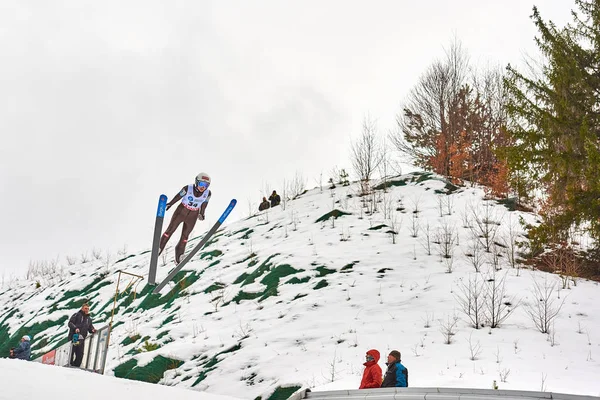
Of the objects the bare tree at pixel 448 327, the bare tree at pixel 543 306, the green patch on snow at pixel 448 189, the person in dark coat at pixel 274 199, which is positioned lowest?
the bare tree at pixel 448 327

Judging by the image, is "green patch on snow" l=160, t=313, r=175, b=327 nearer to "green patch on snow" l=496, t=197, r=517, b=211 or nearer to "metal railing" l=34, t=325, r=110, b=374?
"metal railing" l=34, t=325, r=110, b=374

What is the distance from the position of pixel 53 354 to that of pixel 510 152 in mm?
11285

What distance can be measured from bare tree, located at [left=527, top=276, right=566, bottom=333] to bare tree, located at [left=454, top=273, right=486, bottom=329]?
37.0 inches

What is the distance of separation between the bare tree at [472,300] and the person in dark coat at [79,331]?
8.07m

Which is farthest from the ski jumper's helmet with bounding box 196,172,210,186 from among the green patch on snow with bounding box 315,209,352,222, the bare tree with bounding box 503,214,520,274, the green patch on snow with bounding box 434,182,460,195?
the green patch on snow with bounding box 434,182,460,195

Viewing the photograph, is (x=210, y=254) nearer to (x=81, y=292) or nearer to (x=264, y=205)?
(x=81, y=292)

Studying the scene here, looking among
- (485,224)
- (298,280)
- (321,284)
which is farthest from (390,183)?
(321,284)

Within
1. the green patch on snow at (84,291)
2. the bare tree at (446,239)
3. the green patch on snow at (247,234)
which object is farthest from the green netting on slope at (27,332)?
the bare tree at (446,239)

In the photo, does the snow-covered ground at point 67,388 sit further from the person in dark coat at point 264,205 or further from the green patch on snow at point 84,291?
the person in dark coat at point 264,205

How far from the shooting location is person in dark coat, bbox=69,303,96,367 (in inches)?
467

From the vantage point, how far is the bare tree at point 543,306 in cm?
1023

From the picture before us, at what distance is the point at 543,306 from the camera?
11094 millimetres

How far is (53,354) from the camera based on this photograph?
494 inches

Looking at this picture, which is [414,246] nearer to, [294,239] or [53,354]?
[294,239]
